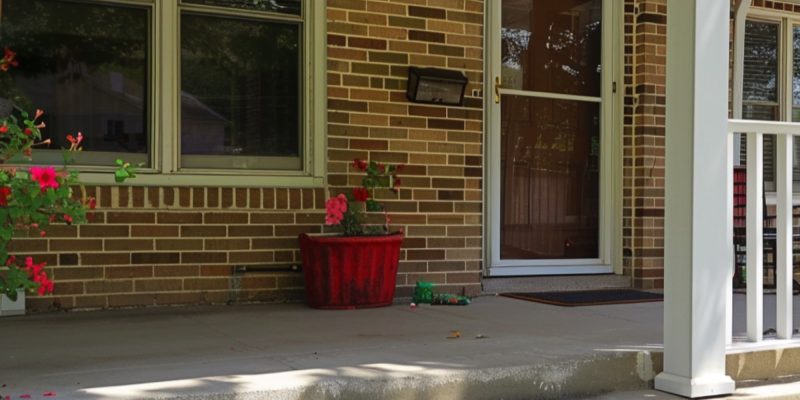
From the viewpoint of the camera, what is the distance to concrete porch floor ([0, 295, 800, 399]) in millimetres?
2861

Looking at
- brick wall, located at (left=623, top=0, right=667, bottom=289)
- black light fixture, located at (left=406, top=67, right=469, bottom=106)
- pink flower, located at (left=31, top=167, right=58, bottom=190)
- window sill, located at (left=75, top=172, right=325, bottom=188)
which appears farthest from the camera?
brick wall, located at (left=623, top=0, right=667, bottom=289)

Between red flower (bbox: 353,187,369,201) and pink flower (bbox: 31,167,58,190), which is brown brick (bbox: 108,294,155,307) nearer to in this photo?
red flower (bbox: 353,187,369,201)

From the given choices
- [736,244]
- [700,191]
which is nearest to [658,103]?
[736,244]

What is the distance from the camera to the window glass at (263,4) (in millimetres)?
4790

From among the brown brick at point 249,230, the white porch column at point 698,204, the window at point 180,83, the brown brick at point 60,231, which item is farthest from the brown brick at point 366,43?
the white porch column at point 698,204

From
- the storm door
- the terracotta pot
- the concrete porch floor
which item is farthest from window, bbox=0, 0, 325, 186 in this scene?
the storm door

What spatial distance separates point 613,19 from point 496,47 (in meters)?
1.03

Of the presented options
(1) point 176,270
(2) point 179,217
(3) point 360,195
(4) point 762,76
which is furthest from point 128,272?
(4) point 762,76

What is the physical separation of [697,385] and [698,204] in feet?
2.52

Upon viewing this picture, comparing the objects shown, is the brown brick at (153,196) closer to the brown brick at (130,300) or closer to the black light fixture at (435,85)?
the brown brick at (130,300)

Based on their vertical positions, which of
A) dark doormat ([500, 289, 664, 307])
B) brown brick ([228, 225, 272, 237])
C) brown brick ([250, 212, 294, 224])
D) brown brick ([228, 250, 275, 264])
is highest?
brown brick ([250, 212, 294, 224])

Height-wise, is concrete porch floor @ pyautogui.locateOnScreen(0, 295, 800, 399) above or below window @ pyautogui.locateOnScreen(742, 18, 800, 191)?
below

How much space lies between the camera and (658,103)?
584 cm

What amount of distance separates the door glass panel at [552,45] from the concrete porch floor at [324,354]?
1918mm
